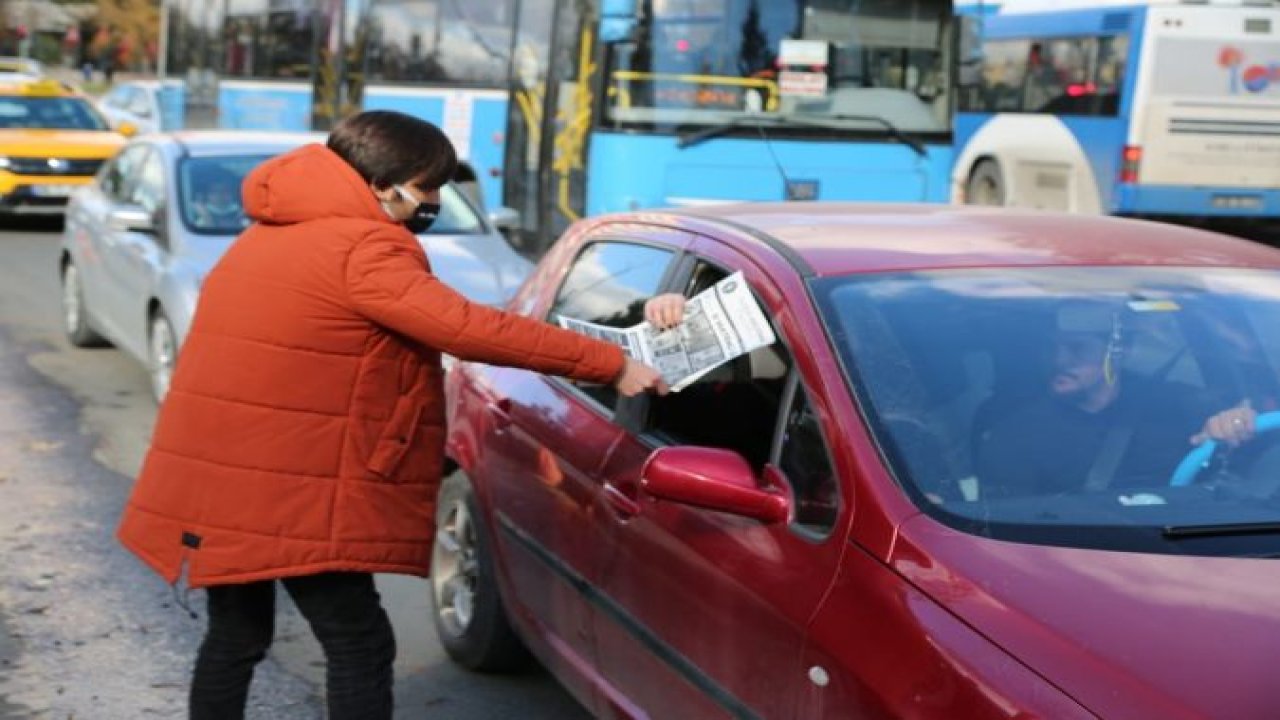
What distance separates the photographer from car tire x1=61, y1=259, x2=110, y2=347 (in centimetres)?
1121

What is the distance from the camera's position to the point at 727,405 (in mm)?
4035

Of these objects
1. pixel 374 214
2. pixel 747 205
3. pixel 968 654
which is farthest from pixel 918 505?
pixel 747 205

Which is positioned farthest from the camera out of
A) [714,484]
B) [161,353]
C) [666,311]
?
[161,353]

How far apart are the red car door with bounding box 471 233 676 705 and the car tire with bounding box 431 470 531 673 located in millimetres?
145

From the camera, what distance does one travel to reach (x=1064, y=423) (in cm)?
349

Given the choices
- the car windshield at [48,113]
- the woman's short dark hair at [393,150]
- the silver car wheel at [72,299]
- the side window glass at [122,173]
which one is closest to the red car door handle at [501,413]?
the woman's short dark hair at [393,150]

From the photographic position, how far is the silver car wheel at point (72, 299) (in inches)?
444

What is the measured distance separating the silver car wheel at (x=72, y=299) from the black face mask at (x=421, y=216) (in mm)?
8102

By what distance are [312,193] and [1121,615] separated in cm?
181

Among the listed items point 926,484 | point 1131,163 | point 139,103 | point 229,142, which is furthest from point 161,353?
point 139,103

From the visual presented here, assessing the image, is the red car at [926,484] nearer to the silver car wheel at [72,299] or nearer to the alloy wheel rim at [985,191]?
the silver car wheel at [72,299]

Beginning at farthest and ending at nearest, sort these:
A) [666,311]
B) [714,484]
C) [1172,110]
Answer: [1172,110], [666,311], [714,484]

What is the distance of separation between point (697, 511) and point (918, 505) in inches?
25.2

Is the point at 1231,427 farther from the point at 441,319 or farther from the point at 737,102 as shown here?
the point at 737,102
